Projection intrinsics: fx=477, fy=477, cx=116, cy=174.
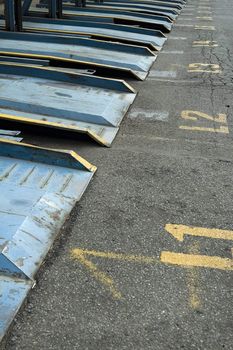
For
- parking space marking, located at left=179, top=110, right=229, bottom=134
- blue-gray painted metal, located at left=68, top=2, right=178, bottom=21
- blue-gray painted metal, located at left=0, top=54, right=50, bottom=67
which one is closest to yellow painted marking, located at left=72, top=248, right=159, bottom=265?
parking space marking, located at left=179, top=110, right=229, bottom=134

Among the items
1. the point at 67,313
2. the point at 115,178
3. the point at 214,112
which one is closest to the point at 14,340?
the point at 67,313

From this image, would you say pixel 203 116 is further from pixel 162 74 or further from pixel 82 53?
pixel 82 53

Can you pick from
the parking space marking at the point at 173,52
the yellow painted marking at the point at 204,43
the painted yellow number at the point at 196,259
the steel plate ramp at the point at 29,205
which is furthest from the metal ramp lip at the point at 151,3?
the painted yellow number at the point at 196,259

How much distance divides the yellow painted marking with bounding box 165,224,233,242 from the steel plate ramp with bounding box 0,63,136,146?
2016 mm

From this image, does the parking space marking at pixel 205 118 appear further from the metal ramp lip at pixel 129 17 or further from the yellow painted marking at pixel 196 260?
the metal ramp lip at pixel 129 17

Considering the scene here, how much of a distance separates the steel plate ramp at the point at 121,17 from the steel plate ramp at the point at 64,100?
6089 mm

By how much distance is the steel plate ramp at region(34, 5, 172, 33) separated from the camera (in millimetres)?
13555

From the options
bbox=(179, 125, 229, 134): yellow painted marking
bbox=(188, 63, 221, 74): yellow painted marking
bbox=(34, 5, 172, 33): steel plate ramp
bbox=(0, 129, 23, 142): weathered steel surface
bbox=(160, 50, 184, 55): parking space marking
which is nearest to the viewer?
bbox=(0, 129, 23, 142): weathered steel surface

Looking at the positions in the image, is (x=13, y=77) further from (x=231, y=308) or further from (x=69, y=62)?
(x=231, y=308)

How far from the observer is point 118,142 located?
607 centimetres

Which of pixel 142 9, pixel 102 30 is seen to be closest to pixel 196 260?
pixel 102 30

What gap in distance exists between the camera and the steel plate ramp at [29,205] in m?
3.39

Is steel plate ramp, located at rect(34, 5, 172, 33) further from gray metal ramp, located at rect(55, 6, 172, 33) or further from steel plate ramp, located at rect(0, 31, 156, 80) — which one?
steel plate ramp, located at rect(0, 31, 156, 80)

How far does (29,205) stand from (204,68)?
22.5ft
